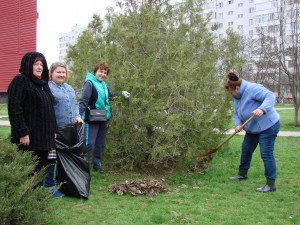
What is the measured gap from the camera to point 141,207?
4270 millimetres

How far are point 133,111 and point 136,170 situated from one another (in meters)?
1.07

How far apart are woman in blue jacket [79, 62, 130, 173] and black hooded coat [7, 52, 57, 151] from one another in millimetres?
1149

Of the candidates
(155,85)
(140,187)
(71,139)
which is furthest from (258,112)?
(71,139)

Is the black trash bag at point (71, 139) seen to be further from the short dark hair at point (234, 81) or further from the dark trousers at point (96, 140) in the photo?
the short dark hair at point (234, 81)

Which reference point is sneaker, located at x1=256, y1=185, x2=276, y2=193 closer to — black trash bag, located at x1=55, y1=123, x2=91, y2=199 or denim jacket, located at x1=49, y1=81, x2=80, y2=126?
black trash bag, located at x1=55, y1=123, x2=91, y2=199

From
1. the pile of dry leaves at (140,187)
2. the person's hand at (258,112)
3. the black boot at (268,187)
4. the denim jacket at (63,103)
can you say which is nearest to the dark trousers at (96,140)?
the pile of dry leaves at (140,187)

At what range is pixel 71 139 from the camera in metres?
4.43

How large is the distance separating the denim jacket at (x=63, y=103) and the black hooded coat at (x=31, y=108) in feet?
1.03

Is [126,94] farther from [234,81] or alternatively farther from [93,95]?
[234,81]

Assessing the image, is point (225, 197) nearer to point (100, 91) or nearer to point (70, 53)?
point (100, 91)

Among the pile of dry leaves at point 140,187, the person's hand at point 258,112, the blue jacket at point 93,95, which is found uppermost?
the blue jacket at point 93,95

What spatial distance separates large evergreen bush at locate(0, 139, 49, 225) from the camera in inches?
115

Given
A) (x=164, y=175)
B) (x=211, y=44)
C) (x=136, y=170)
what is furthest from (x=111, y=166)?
(x=211, y=44)

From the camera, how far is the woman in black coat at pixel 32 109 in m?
3.69
